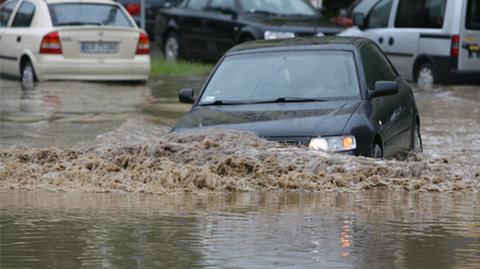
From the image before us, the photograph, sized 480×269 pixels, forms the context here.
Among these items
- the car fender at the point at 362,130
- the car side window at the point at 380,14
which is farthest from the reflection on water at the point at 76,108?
the car fender at the point at 362,130

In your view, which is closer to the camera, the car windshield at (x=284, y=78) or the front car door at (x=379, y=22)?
the car windshield at (x=284, y=78)

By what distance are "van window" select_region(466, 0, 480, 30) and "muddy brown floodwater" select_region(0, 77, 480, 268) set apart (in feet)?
22.3

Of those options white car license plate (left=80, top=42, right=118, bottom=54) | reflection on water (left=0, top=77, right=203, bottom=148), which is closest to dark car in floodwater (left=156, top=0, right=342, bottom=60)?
reflection on water (left=0, top=77, right=203, bottom=148)

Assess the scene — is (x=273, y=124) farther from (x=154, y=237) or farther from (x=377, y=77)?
(x=154, y=237)

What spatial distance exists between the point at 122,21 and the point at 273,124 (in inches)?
442

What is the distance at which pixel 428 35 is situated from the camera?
21.4 metres

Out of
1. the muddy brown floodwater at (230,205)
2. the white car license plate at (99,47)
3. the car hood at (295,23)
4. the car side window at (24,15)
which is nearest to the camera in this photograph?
the muddy brown floodwater at (230,205)

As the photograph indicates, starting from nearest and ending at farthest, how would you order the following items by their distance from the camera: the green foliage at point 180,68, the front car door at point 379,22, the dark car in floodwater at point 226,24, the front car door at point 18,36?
the front car door at point 18,36
the front car door at point 379,22
the dark car in floodwater at point 226,24
the green foliage at point 180,68

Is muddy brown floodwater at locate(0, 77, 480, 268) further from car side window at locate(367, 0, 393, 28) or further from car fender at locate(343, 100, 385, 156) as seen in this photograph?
car side window at locate(367, 0, 393, 28)

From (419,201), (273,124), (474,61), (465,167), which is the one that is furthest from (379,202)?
(474,61)

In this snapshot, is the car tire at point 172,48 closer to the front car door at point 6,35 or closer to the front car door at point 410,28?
the front car door at point 6,35

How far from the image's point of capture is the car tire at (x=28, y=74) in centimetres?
2059

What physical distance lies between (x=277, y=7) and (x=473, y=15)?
4364mm

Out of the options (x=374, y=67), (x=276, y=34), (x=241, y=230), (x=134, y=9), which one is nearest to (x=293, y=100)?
(x=374, y=67)
